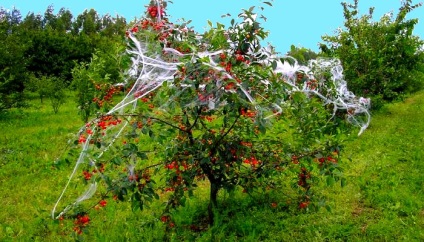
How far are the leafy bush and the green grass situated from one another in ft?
17.7

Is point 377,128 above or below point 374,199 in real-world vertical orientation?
above

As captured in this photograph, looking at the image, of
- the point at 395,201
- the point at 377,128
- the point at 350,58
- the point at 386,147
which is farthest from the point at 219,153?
the point at 350,58

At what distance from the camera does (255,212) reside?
6.02 metres

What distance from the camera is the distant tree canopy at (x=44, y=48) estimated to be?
55.7 ft

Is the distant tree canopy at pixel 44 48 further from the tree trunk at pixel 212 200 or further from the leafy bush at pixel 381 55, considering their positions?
the leafy bush at pixel 381 55

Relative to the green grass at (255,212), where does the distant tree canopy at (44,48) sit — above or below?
above

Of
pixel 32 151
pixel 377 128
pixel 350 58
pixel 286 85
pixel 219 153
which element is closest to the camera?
pixel 286 85

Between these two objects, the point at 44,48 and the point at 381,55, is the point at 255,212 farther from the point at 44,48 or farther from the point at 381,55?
the point at 44,48

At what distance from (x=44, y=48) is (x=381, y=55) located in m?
22.0

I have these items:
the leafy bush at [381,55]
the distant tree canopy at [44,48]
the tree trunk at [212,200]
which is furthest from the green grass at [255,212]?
the leafy bush at [381,55]

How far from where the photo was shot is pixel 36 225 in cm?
606

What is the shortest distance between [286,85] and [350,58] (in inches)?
478

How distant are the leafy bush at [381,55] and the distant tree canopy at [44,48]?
7.68 metres

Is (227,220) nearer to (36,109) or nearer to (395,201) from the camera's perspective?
(395,201)
